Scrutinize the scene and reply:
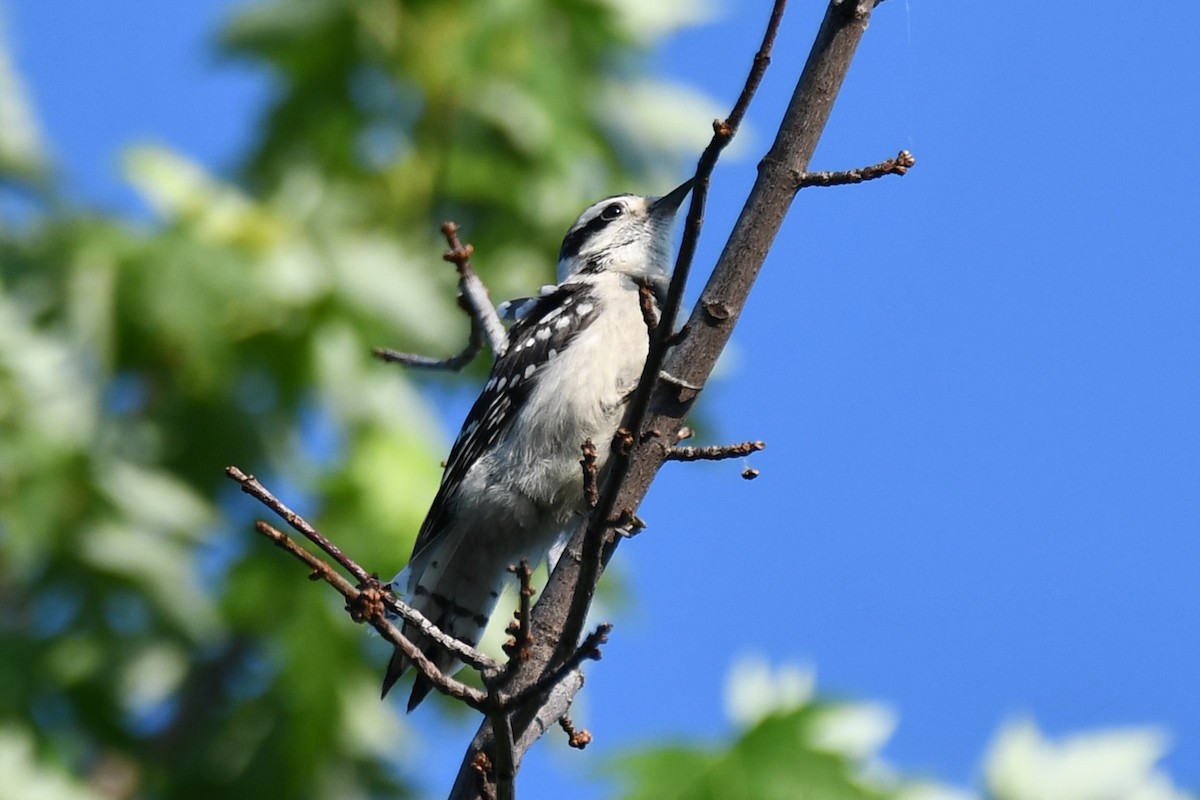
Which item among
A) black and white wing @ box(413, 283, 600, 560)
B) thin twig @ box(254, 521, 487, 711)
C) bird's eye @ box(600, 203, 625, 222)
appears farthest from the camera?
bird's eye @ box(600, 203, 625, 222)

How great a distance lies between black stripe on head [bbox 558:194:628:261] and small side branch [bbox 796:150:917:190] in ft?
7.76

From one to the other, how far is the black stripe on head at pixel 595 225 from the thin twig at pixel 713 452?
7.99 feet

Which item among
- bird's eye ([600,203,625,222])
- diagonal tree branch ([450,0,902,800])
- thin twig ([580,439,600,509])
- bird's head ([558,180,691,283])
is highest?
bird's eye ([600,203,625,222])

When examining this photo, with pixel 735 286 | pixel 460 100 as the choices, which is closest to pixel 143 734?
pixel 460 100

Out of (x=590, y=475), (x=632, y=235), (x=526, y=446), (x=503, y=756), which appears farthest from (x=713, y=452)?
(x=632, y=235)

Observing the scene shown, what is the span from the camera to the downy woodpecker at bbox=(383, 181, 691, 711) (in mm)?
4512

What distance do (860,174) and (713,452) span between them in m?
0.74

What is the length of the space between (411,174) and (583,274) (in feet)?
14.7

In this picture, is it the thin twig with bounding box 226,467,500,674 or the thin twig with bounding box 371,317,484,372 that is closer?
the thin twig with bounding box 226,467,500,674

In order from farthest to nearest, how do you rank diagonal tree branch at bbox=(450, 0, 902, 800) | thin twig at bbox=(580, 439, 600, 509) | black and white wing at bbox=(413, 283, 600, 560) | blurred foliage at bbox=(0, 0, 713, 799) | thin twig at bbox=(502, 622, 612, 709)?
blurred foliage at bbox=(0, 0, 713, 799), black and white wing at bbox=(413, 283, 600, 560), diagonal tree branch at bbox=(450, 0, 902, 800), thin twig at bbox=(580, 439, 600, 509), thin twig at bbox=(502, 622, 612, 709)

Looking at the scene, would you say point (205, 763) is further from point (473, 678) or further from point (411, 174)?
point (411, 174)

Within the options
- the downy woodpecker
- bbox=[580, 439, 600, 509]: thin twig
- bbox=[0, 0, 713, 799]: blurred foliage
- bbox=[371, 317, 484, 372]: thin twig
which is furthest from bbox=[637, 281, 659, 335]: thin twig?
bbox=[0, 0, 713, 799]: blurred foliage

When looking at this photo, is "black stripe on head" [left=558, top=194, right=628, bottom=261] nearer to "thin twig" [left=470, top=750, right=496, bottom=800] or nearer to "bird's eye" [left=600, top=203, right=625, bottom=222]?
"bird's eye" [left=600, top=203, right=625, bottom=222]

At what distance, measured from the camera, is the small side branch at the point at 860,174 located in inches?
121
